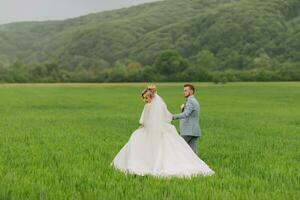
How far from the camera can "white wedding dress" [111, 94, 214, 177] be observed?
35.9 feet

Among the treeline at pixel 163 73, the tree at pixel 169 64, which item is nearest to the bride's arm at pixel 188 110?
the treeline at pixel 163 73

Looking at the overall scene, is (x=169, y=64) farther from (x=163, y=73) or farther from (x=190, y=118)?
(x=190, y=118)

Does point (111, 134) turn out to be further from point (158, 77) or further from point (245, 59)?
point (245, 59)

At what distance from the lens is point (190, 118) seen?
12859 mm

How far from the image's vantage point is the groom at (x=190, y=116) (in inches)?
495

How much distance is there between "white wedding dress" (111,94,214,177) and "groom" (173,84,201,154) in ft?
2.83

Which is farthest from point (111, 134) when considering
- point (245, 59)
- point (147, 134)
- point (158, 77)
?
point (245, 59)

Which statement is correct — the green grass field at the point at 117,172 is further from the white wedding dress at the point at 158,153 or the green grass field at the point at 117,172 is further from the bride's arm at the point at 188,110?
the bride's arm at the point at 188,110

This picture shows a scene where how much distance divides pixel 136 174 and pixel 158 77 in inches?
4654

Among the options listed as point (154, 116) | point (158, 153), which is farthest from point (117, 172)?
point (154, 116)

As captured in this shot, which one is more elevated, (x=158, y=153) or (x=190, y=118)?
(x=190, y=118)

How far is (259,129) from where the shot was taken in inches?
969

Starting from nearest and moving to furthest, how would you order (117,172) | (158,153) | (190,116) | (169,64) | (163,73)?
(117,172), (158,153), (190,116), (169,64), (163,73)

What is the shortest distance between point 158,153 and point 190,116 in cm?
194
